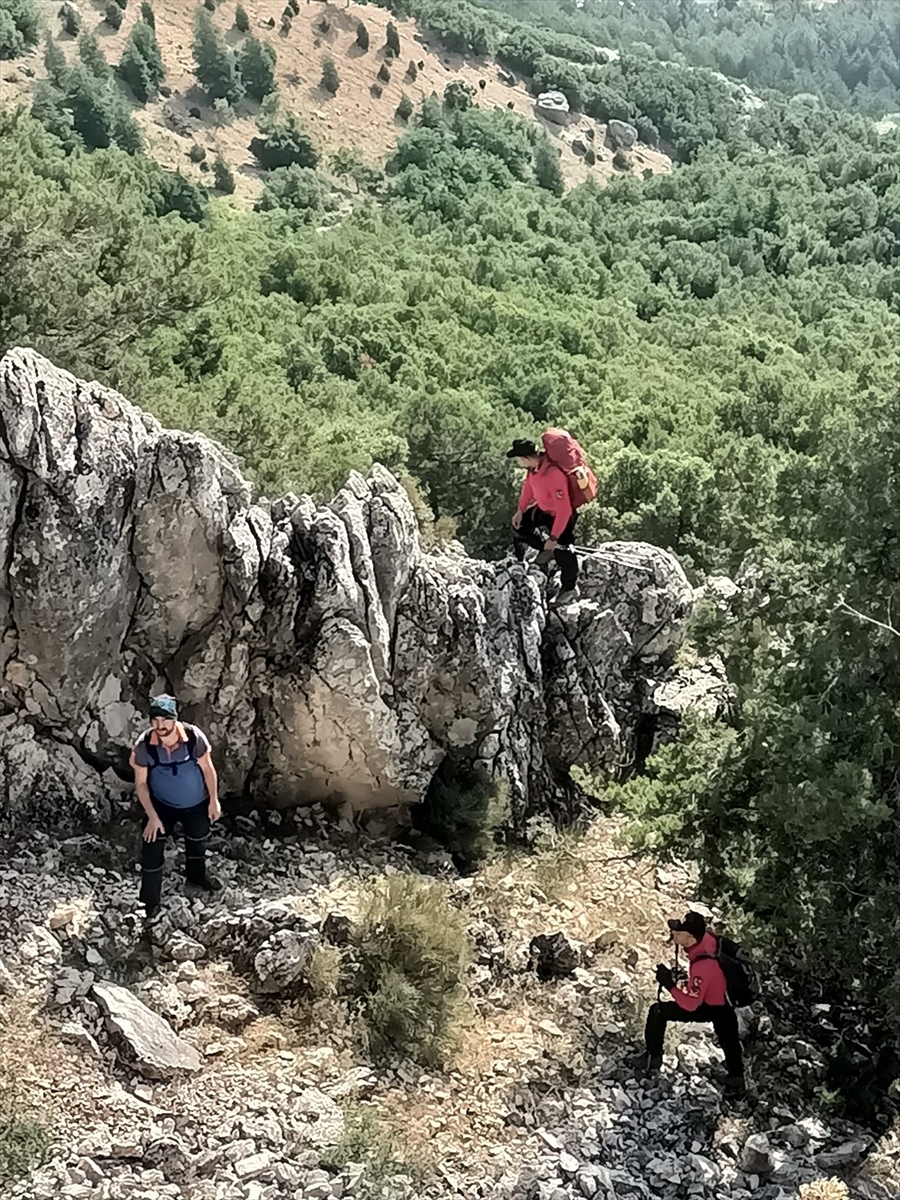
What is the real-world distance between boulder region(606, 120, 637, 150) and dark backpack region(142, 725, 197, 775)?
64.1 m

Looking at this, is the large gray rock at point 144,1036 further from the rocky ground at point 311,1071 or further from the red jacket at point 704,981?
the red jacket at point 704,981

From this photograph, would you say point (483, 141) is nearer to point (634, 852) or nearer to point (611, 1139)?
point (634, 852)

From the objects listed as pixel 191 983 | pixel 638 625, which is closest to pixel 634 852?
pixel 638 625

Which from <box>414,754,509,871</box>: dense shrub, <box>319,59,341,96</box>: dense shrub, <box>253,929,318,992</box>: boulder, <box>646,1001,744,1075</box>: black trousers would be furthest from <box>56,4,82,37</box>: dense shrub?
<box>646,1001,744,1075</box>: black trousers

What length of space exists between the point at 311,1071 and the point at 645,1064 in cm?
254

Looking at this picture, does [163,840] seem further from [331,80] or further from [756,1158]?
[331,80]

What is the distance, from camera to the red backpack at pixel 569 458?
35.2 feet

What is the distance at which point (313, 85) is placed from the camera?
59.4 m

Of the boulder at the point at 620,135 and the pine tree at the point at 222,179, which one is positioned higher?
the boulder at the point at 620,135

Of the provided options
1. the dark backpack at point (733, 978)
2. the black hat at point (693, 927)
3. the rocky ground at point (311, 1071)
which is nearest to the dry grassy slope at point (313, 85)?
the rocky ground at point (311, 1071)

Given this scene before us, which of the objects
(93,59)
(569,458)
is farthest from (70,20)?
(569,458)

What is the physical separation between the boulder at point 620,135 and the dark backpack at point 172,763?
210 feet

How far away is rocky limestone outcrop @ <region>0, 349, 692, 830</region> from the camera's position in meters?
8.99

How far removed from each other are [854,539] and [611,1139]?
5.03 m
